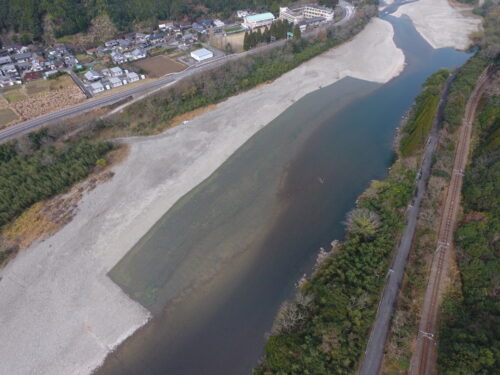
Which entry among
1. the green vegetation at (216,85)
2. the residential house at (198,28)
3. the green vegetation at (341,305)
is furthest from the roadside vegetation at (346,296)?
the residential house at (198,28)

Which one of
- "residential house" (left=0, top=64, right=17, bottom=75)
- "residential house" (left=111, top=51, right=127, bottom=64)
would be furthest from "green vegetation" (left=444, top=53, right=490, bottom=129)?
"residential house" (left=0, top=64, right=17, bottom=75)

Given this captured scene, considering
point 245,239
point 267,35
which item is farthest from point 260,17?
point 245,239

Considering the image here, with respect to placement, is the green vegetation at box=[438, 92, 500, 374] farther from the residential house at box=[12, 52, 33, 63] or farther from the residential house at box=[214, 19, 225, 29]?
the residential house at box=[12, 52, 33, 63]

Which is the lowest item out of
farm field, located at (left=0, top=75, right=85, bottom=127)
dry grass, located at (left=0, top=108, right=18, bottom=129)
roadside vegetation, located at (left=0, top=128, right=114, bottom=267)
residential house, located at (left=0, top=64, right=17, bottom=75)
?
roadside vegetation, located at (left=0, top=128, right=114, bottom=267)

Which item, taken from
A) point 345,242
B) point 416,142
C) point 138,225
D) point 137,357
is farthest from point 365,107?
point 137,357

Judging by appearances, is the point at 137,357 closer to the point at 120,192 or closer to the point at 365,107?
the point at 120,192

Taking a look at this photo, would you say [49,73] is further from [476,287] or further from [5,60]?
[476,287]

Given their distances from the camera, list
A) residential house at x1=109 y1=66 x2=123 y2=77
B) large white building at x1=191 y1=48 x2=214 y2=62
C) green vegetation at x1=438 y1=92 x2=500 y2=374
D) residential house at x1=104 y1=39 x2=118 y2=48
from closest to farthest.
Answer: green vegetation at x1=438 y1=92 x2=500 y2=374, residential house at x1=109 y1=66 x2=123 y2=77, large white building at x1=191 y1=48 x2=214 y2=62, residential house at x1=104 y1=39 x2=118 y2=48
